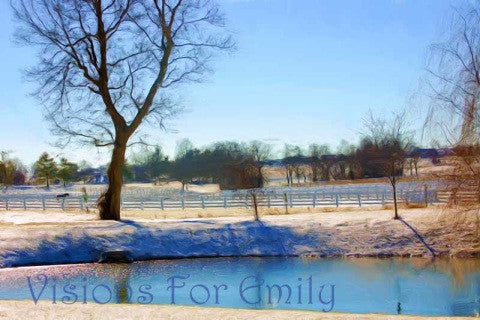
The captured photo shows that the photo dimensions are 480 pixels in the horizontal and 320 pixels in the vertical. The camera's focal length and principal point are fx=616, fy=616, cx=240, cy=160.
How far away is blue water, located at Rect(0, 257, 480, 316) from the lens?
14797mm

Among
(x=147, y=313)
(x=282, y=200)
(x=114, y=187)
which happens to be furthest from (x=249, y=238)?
(x=147, y=313)

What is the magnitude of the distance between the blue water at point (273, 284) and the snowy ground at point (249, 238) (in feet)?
4.00

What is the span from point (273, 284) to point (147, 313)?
20.0 feet

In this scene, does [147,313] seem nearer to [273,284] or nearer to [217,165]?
[273,284]

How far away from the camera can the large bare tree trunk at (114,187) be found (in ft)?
102

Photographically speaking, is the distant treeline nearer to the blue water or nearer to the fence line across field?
the fence line across field

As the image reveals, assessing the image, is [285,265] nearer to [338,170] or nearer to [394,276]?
[394,276]

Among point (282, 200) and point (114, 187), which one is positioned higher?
point (114, 187)

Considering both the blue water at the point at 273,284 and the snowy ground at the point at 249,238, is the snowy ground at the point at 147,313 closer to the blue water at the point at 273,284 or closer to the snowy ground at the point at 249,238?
the blue water at the point at 273,284

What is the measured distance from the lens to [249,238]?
Answer: 25484 mm

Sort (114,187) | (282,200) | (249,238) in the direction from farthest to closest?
(282,200) → (114,187) → (249,238)

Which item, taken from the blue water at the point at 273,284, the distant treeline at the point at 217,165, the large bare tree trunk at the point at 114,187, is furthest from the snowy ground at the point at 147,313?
the distant treeline at the point at 217,165

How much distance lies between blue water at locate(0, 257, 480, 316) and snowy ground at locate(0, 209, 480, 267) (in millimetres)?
1218

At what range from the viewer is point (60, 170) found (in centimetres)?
9556
